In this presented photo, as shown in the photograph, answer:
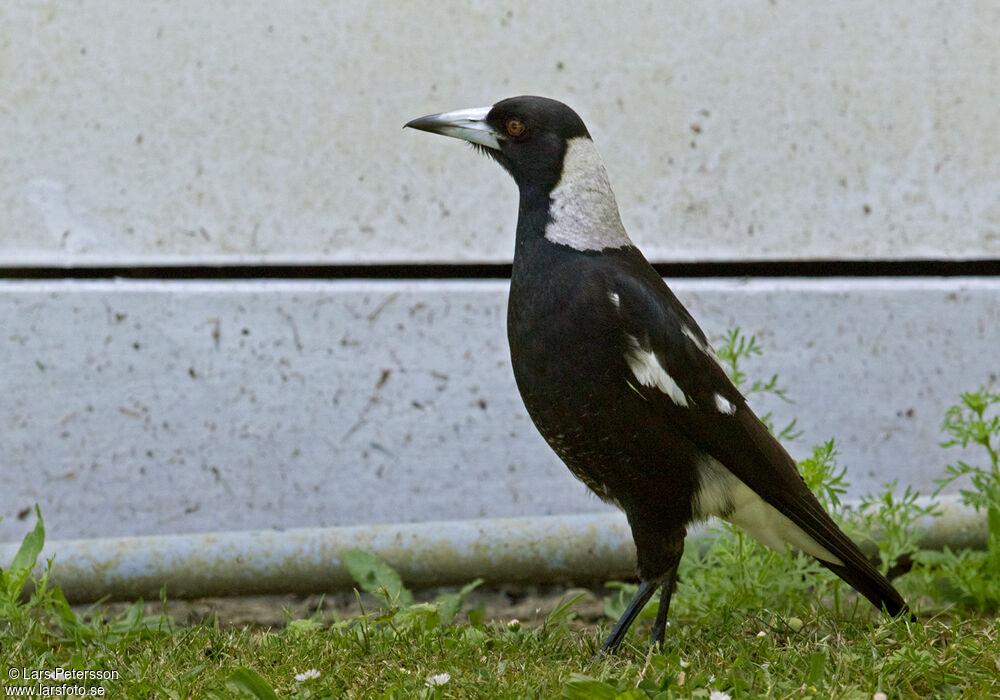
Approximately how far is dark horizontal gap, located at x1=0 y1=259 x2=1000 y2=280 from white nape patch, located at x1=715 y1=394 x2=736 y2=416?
1.50 meters

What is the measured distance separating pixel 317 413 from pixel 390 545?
27.6 inches

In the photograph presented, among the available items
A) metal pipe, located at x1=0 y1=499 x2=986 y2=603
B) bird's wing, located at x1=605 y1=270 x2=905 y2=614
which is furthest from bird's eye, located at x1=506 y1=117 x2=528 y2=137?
metal pipe, located at x1=0 y1=499 x2=986 y2=603

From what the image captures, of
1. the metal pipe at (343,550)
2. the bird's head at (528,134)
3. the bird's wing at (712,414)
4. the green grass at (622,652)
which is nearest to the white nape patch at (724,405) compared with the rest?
the bird's wing at (712,414)

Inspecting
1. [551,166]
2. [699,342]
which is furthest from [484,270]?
[699,342]

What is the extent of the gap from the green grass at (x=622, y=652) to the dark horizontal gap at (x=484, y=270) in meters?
1.13

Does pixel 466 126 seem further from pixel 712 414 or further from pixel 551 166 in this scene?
pixel 712 414

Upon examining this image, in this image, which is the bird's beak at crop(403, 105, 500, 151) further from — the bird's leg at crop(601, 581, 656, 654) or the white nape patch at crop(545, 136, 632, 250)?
the bird's leg at crop(601, 581, 656, 654)

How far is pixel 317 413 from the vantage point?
157 inches

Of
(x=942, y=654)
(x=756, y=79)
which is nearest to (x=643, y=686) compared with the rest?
(x=942, y=654)

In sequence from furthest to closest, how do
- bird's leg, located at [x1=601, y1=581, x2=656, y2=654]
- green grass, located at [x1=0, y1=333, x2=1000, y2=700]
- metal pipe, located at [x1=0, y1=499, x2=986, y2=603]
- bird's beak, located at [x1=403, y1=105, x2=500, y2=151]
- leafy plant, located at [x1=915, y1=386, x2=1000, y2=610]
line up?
1. metal pipe, located at [x1=0, y1=499, x2=986, y2=603]
2. leafy plant, located at [x1=915, y1=386, x2=1000, y2=610]
3. bird's beak, located at [x1=403, y1=105, x2=500, y2=151]
4. bird's leg, located at [x1=601, y1=581, x2=656, y2=654]
5. green grass, located at [x1=0, y1=333, x2=1000, y2=700]

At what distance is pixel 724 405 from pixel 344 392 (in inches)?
71.1

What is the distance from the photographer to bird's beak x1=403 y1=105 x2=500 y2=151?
2.81 metres

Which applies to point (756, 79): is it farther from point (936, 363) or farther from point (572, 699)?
point (572, 699)

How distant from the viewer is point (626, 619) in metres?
2.65
